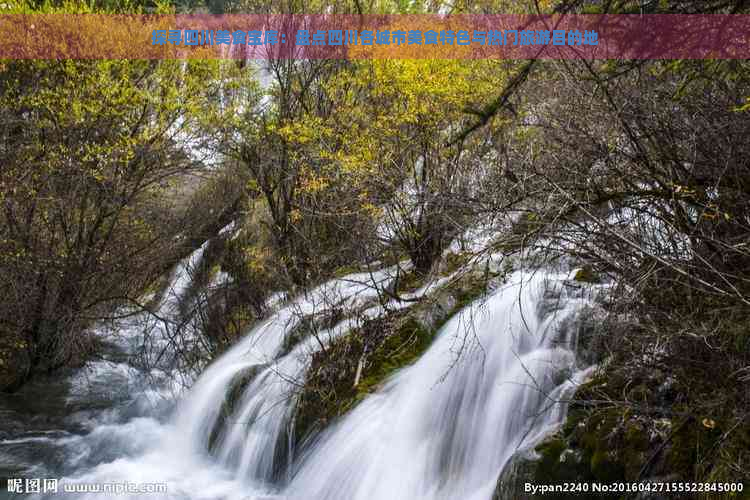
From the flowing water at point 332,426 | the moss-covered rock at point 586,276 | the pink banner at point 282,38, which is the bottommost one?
the flowing water at point 332,426

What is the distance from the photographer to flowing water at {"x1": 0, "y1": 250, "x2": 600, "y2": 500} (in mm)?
5504

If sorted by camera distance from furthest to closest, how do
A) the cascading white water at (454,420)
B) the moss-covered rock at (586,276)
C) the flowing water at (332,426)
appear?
the moss-covered rock at (586,276), the flowing water at (332,426), the cascading white water at (454,420)

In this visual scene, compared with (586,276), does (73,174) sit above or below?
above

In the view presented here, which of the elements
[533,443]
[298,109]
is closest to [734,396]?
[533,443]

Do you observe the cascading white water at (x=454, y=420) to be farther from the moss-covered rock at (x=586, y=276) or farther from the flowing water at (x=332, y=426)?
the moss-covered rock at (x=586, y=276)

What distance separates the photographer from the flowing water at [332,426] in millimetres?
5504

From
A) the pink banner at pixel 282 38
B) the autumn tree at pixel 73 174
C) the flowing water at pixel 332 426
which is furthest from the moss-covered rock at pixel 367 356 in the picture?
the autumn tree at pixel 73 174

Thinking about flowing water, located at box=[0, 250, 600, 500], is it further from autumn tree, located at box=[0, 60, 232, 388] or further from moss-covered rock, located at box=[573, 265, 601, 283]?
autumn tree, located at box=[0, 60, 232, 388]

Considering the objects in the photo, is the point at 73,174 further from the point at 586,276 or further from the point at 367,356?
the point at 586,276

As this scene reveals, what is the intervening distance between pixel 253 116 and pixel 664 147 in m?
9.24

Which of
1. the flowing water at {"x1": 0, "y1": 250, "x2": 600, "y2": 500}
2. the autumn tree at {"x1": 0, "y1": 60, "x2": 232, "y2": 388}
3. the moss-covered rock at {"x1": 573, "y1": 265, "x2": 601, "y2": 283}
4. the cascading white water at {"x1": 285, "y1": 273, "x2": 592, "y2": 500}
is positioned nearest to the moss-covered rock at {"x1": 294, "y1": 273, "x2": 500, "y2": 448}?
the flowing water at {"x1": 0, "y1": 250, "x2": 600, "y2": 500}

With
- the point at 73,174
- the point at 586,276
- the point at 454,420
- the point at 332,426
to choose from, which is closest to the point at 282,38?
the point at 73,174

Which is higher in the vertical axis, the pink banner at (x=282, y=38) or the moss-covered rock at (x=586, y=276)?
the pink banner at (x=282, y=38)

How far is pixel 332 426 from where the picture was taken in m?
6.58
